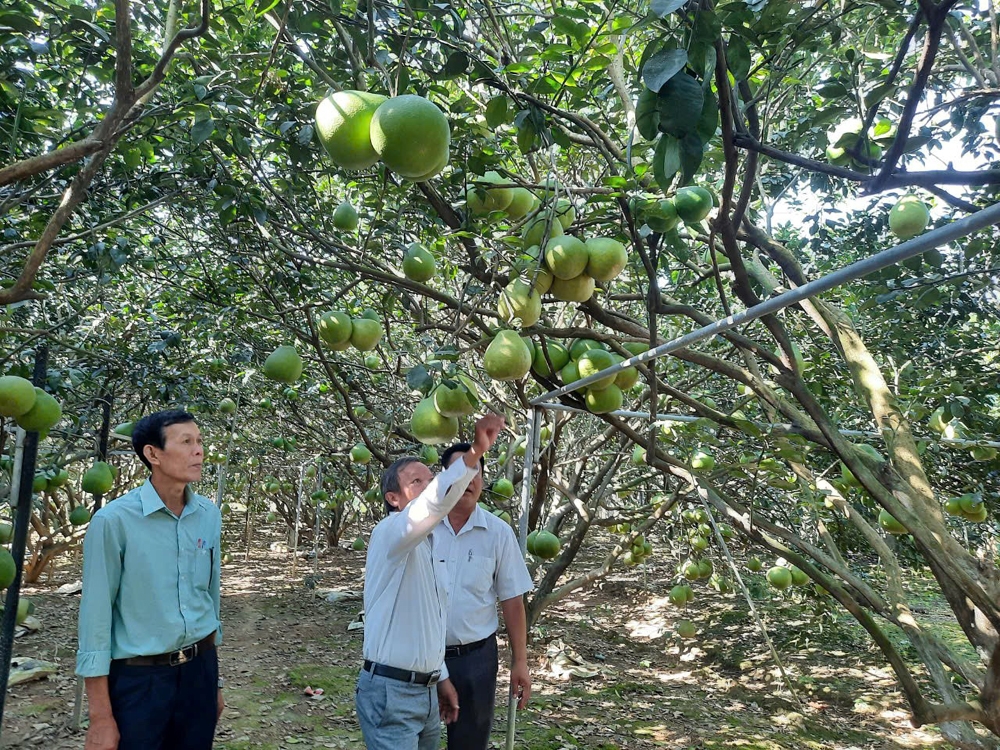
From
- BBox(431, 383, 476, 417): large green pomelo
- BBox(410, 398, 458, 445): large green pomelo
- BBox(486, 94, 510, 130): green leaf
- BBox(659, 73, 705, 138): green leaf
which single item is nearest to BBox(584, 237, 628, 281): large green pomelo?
BBox(486, 94, 510, 130): green leaf

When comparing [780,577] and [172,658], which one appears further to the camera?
[780,577]

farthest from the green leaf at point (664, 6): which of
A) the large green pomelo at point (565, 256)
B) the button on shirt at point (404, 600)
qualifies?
the button on shirt at point (404, 600)

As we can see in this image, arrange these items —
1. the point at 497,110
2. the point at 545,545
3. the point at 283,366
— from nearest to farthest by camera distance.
Answer: 1. the point at 497,110
2. the point at 283,366
3. the point at 545,545

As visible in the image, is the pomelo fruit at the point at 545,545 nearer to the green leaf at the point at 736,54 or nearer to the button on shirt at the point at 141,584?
the button on shirt at the point at 141,584

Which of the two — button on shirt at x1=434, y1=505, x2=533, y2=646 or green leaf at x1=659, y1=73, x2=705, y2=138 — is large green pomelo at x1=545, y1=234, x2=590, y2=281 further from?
button on shirt at x1=434, y1=505, x2=533, y2=646

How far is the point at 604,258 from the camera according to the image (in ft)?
7.47

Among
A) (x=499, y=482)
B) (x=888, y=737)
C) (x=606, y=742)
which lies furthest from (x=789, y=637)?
(x=499, y=482)

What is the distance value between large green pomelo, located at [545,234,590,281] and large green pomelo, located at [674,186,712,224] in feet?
1.10

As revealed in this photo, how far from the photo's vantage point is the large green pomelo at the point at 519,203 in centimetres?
272

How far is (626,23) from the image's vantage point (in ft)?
7.49

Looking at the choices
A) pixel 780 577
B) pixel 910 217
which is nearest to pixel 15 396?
pixel 910 217

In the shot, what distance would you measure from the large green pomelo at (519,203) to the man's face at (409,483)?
108 cm

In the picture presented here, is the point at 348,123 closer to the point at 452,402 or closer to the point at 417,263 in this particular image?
the point at 452,402

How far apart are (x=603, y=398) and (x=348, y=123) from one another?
65.6 inches
